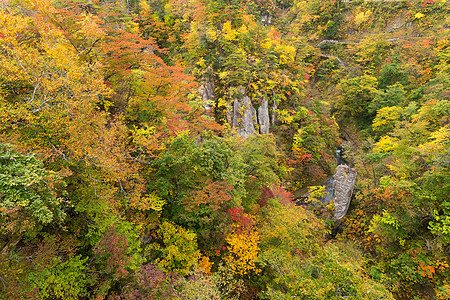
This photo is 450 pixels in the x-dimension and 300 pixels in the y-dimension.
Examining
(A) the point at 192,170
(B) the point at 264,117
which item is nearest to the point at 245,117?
(B) the point at 264,117

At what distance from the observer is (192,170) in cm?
1073

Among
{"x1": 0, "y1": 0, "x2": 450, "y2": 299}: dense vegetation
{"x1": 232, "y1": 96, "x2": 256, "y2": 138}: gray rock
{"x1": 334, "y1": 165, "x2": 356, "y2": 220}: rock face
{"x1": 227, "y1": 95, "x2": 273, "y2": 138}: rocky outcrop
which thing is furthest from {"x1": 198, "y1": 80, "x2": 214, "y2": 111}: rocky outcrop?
{"x1": 334, "y1": 165, "x2": 356, "y2": 220}: rock face

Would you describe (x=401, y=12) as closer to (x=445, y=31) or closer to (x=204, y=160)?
(x=445, y=31)

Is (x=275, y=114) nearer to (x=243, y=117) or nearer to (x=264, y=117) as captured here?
(x=264, y=117)

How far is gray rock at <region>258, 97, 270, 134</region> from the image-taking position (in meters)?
22.0

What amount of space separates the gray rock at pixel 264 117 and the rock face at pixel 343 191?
29.4ft

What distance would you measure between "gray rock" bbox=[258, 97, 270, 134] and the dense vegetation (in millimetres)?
887

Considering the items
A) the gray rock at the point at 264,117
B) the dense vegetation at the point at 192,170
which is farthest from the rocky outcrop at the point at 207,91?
the gray rock at the point at 264,117

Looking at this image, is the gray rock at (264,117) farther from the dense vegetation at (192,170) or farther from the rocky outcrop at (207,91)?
the rocky outcrop at (207,91)

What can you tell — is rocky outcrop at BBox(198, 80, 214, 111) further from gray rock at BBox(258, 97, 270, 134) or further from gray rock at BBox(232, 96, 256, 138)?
gray rock at BBox(258, 97, 270, 134)

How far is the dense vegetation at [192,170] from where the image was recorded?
247 inches

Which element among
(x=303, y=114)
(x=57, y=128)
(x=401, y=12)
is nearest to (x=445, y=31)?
(x=401, y=12)

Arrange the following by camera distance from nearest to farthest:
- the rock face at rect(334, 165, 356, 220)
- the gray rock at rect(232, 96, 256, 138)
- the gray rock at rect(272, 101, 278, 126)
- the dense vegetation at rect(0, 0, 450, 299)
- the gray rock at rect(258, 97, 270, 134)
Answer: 1. the dense vegetation at rect(0, 0, 450, 299)
2. the rock face at rect(334, 165, 356, 220)
3. the gray rock at rect(232, 96, 256, 138)
4. the gray rock at rect(258, 97, 270, 134)
5. the gray rock at rect(272, 101, 278, 126)

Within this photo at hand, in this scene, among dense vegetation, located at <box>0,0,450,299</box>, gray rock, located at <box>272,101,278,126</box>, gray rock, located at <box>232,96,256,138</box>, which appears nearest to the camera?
dense vegetation, located at <box>0,0,450,299</box>
